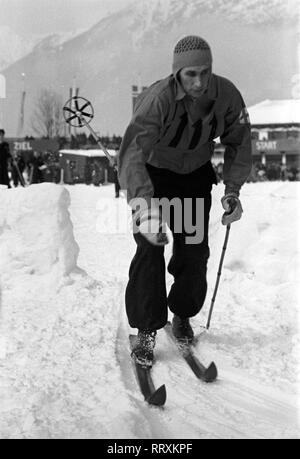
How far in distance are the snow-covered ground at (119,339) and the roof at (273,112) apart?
3741 cm

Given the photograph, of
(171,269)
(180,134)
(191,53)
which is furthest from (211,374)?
(191,53)

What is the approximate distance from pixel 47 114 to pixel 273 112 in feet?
77.9

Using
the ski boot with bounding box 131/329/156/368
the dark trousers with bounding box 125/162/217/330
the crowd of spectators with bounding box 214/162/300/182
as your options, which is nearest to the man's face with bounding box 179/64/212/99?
the dark trousers with bounding box 125/162/217/330

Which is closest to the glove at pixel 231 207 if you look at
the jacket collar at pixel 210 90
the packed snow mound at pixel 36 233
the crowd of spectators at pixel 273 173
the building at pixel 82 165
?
the jacket collar at pixel 210 90

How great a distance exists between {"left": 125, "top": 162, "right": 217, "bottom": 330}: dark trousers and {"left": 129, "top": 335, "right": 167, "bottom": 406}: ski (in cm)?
21

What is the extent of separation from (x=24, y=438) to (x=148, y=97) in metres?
1.51

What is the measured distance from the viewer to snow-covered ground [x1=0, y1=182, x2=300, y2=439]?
1.85 meters

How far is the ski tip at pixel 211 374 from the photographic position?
2396 millimetres

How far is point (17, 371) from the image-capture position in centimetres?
225

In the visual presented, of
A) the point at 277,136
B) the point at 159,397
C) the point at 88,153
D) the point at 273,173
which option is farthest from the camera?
the point at 277,136

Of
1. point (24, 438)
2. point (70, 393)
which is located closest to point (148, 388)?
point (70, 393)

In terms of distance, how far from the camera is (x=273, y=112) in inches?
1752

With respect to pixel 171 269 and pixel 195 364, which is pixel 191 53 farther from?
pixel 195 364

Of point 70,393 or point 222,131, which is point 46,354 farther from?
point 222,131
